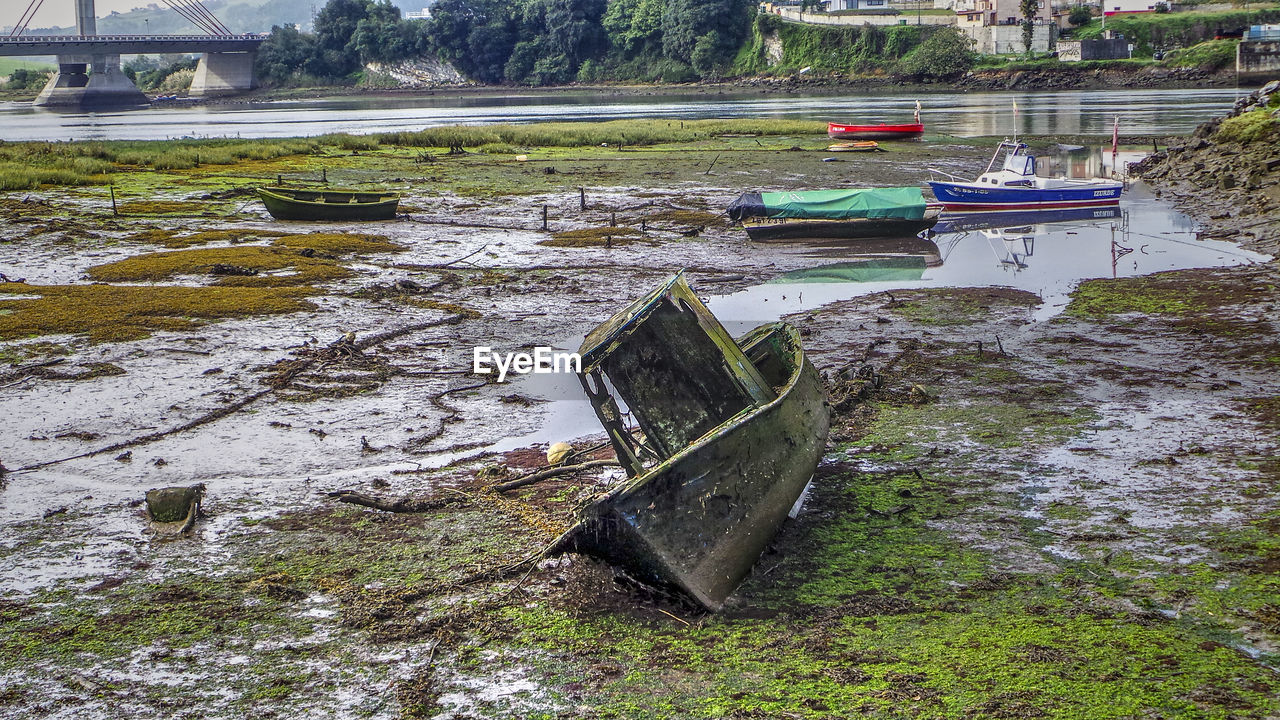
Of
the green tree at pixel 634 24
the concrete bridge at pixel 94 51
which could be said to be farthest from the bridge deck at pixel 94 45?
the green tree at pixel 634 24

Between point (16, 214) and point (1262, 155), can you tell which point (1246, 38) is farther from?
point (16, 214)

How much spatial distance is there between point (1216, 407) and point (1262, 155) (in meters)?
23.2

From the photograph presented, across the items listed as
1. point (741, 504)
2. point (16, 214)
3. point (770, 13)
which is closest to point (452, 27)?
point (770, 13)

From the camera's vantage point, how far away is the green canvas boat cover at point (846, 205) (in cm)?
2662

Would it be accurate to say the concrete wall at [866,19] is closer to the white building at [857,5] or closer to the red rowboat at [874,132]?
the white building at [857,5]

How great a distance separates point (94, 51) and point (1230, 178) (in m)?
160

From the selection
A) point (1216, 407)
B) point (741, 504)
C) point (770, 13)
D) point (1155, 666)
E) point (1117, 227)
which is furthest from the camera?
point (770, 13)

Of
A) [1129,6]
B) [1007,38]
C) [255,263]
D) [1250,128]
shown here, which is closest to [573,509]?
[255,263]

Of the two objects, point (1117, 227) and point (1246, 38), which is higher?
point (1246, 38)

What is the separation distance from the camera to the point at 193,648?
811 centimetres

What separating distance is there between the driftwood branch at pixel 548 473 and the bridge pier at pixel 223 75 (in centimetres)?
18998

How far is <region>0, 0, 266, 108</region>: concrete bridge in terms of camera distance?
15212 cm

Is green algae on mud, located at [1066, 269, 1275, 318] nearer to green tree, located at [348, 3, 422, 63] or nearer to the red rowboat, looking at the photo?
the red rowboat

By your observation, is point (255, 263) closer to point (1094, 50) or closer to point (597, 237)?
point (597, 237)
